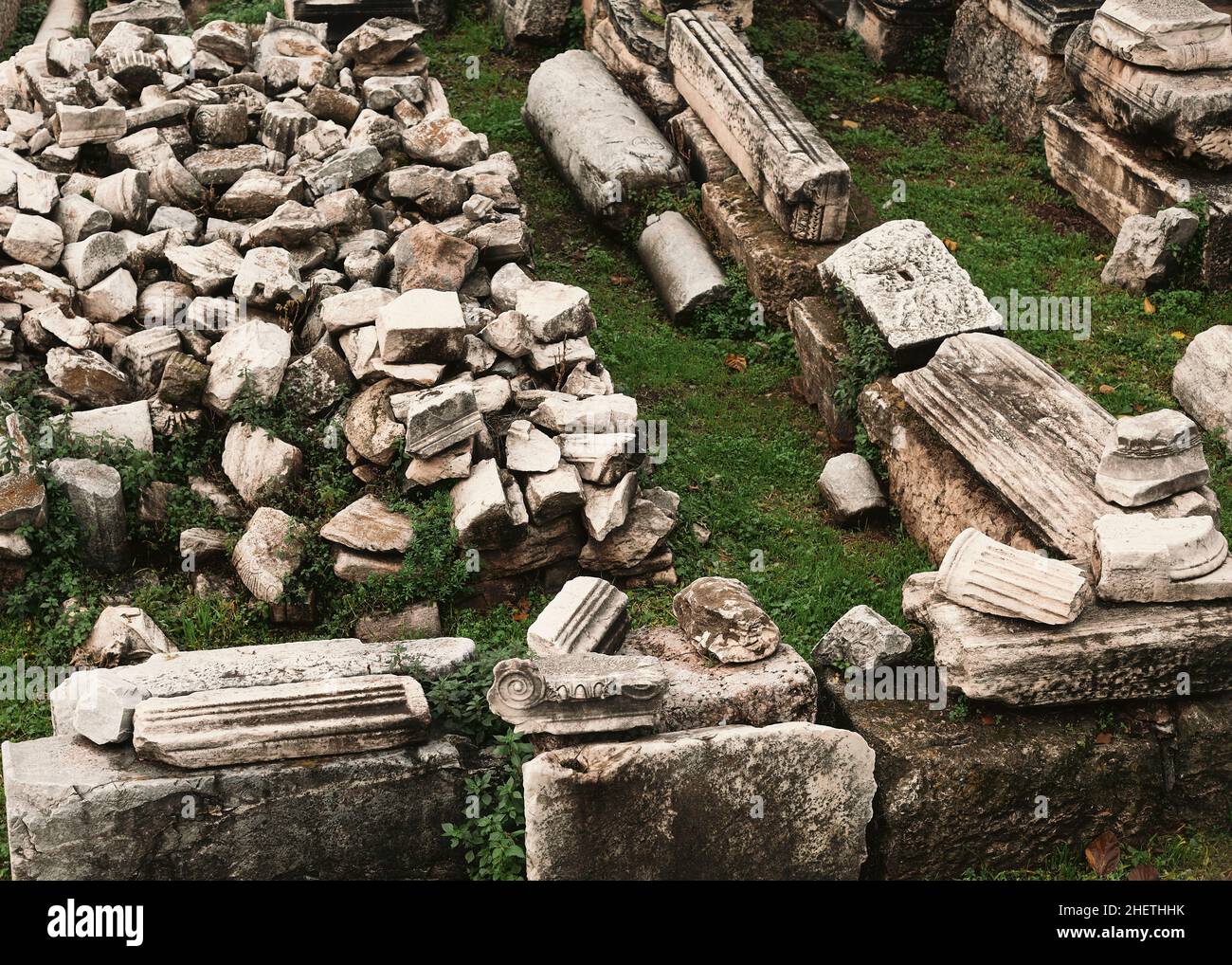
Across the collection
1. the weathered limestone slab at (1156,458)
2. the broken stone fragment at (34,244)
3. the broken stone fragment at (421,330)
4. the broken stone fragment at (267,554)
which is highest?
the weathered limestone slab at (1156,458)

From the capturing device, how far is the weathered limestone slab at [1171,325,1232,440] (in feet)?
26.1

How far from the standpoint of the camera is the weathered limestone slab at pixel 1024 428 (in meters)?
6.42

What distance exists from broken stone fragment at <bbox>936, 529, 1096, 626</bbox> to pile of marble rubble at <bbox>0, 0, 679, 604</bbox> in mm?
1827

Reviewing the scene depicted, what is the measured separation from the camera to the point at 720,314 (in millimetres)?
9375

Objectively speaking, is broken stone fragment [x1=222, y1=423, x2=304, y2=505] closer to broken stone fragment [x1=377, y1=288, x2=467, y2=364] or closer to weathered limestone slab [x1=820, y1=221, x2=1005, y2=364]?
broken stone fragment [x1=377, y1=288, x2=467, y2=364]

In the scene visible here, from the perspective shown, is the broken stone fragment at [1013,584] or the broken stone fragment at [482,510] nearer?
the broken stone fragment at [1013,584]

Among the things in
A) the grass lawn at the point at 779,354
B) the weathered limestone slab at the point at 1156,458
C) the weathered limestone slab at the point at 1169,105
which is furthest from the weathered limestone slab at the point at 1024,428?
the weathered limestone slab at the point at 1169,105

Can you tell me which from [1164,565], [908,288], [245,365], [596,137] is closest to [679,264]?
[596,137]

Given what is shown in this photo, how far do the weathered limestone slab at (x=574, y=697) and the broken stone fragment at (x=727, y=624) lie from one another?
0.56 m

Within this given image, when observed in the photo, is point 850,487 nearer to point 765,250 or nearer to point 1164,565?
point 765,250

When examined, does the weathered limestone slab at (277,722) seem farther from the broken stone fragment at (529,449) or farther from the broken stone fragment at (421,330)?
the broken stone fragment at (421,330)

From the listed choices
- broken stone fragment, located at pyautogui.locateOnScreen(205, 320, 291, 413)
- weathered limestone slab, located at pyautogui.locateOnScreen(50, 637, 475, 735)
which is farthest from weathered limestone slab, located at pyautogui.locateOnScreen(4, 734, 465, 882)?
broken stone fragment, located at pyautogui.locateOnScreen(205, 320, 291, 413)

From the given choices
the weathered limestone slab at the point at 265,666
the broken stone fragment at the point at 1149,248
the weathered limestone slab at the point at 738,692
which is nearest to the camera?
the weathered limestone slab at the point at 265,666

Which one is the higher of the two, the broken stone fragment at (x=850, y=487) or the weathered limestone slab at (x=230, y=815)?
the weathered limestone slab at (x=230, y=815)
